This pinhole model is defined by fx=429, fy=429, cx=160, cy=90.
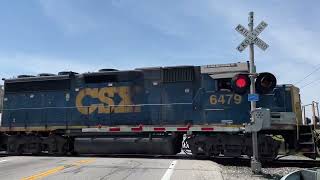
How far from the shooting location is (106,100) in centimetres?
2022

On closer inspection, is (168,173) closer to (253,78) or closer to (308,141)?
(253,78)

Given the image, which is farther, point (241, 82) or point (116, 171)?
point (116, 171)

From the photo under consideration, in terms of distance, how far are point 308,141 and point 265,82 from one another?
5486 millimetres

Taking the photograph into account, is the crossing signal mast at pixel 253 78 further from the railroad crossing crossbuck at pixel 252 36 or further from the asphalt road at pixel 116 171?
the asphalt road at pixel 116 171

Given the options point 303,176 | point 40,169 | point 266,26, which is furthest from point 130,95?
point 303,176

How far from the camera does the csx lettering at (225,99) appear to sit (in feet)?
59.3

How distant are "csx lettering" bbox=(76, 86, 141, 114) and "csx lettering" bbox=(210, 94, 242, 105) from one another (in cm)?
352

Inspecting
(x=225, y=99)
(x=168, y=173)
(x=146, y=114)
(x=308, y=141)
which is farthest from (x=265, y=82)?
(x=146, y=114)

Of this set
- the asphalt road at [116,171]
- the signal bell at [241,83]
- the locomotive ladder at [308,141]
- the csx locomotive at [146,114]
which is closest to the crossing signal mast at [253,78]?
the signal bell at [241,83]

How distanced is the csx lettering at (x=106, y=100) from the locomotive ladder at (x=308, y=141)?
7158mm

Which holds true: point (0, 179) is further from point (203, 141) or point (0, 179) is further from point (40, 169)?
point (203, 141)

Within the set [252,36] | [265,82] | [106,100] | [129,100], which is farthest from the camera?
[106,100]

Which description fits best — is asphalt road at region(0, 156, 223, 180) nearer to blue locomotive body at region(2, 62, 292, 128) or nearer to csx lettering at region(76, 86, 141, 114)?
blue locomotive body at region(2, 62, 292, 128)

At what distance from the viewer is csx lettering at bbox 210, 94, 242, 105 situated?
18.1 metres
